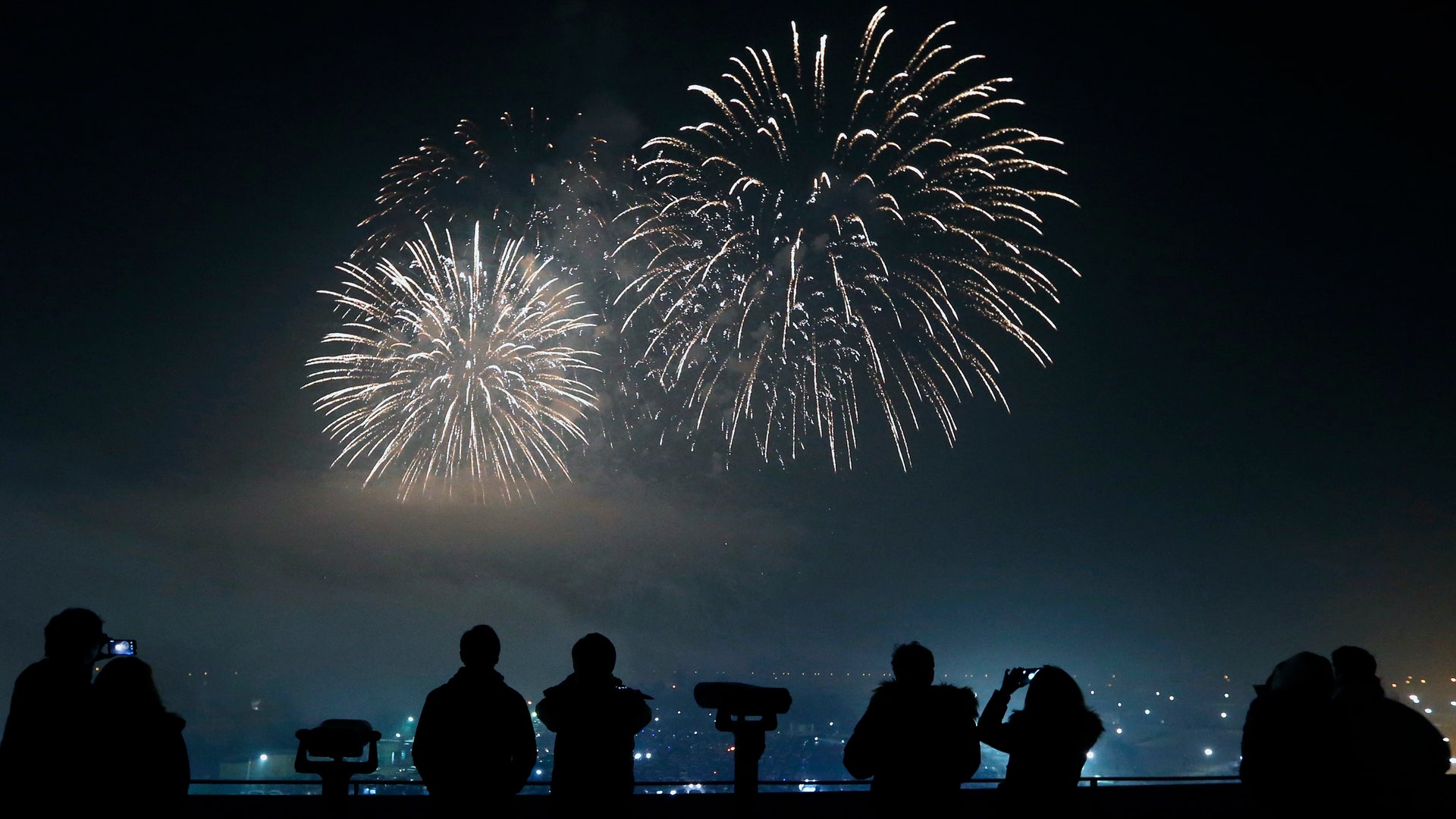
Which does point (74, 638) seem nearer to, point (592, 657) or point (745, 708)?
point (592, 657)

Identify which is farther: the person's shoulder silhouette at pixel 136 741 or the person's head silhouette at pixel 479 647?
the person's head silhouette at pixel 479 647

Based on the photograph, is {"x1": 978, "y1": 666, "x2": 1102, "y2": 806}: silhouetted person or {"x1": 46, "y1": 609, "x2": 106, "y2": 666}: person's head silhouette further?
{"x1": 978, "y1": 666, "x2": 1102, "y2": 806}: silhouetted person

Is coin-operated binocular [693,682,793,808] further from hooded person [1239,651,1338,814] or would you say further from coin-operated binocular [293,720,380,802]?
hooded person [1239,651,1338,814]

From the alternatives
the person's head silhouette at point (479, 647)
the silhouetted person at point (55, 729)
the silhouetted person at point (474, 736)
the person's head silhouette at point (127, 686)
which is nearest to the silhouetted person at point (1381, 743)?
the silhouetted person at point (474, 736)

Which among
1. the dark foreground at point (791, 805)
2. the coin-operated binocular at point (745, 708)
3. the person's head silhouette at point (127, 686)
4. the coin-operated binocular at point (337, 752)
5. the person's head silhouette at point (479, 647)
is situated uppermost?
the person's head silhouette at point (479, 647)

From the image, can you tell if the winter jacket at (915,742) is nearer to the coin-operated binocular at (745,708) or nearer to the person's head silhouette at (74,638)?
the coin-operated binocular at (745,708)

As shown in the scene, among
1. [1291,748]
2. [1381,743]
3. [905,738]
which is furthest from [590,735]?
[1381,743]

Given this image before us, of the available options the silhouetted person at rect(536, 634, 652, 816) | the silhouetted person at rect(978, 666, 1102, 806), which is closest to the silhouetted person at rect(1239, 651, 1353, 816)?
the silhouetted person at rect(978, 666, 1102, 806)
